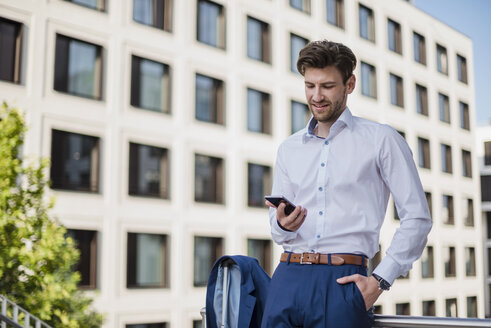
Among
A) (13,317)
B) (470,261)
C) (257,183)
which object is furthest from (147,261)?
(470,261)

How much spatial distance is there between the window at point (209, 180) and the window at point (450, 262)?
19.5 m

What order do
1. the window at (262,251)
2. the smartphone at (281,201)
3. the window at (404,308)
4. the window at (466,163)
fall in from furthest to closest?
the window at (466,163) < the window at (404,308) < the window at (262,251) < the smartphone at (281,201)

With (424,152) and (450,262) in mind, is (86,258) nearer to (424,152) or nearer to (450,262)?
(424,152)

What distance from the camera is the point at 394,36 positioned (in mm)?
37188

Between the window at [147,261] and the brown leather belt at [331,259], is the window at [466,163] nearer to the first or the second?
the window at [147,261]

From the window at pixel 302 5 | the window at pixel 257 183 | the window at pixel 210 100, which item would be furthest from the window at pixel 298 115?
the window at pixel 302 5

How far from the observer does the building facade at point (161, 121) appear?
809 inches

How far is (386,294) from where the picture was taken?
33.4 m

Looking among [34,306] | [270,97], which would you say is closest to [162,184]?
[270,97]

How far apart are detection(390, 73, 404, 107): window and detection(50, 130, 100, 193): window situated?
20019 mm

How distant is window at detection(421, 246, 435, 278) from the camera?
36763 millimetres

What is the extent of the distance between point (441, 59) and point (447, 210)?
376 inches

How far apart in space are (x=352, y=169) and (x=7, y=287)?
471 inches

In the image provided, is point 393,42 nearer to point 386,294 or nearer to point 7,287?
point 386,294
